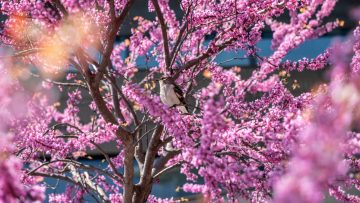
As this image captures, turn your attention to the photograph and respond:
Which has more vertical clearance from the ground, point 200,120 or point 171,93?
point 171,93

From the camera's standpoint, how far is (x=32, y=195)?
62.7 inches

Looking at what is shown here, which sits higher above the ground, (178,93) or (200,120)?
(178,93)

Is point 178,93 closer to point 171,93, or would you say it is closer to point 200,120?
point 171,93

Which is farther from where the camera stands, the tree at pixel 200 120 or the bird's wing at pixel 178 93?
the bird's wing at pixel 178 93

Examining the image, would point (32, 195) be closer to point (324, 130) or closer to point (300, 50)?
point (324, 130)

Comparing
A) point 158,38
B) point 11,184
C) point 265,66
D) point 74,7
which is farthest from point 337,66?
point 158,38

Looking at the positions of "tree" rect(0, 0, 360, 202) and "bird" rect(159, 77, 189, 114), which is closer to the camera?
"tree" rect(0, 0, 360, 202)

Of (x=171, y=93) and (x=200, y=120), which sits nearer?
(x=200, y=120)

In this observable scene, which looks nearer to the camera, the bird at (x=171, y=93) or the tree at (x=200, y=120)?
the tree at (x=200, y=120)

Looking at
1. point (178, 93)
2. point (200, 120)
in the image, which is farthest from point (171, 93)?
point (200, 120)

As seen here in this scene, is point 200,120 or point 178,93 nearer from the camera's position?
point 200,120

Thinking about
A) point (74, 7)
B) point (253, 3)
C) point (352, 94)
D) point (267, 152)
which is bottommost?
point (352, 94)

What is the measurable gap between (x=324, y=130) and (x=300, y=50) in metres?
9.52

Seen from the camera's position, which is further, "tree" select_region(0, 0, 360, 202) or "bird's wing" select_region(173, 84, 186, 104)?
"bird's wing" select_region(173, 84, 186, 104)
